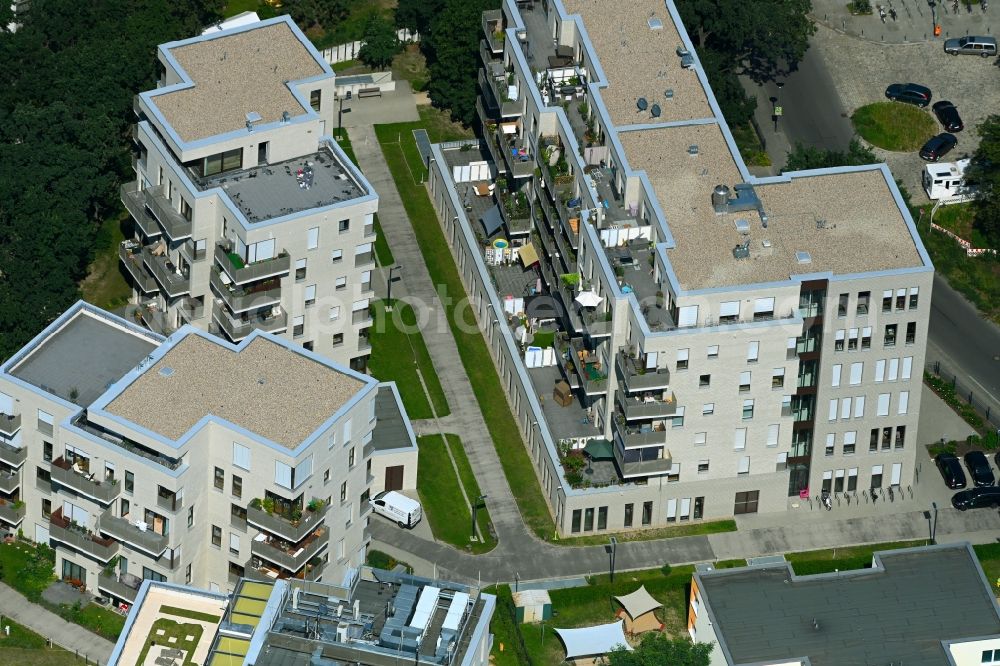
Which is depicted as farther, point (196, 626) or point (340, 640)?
point (196, 626)

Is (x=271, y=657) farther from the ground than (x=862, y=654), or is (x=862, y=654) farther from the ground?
(x=271, y=657)

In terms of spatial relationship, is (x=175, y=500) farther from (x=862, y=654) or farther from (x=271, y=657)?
(x=862, y=654)

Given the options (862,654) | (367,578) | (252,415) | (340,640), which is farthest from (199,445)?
(862,654)

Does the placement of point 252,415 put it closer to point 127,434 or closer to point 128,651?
point 127,434

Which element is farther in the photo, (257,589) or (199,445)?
(199,445)

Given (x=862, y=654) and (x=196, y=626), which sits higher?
(x=196, y=626)

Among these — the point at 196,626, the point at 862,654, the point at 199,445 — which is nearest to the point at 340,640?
the point at 196,626
